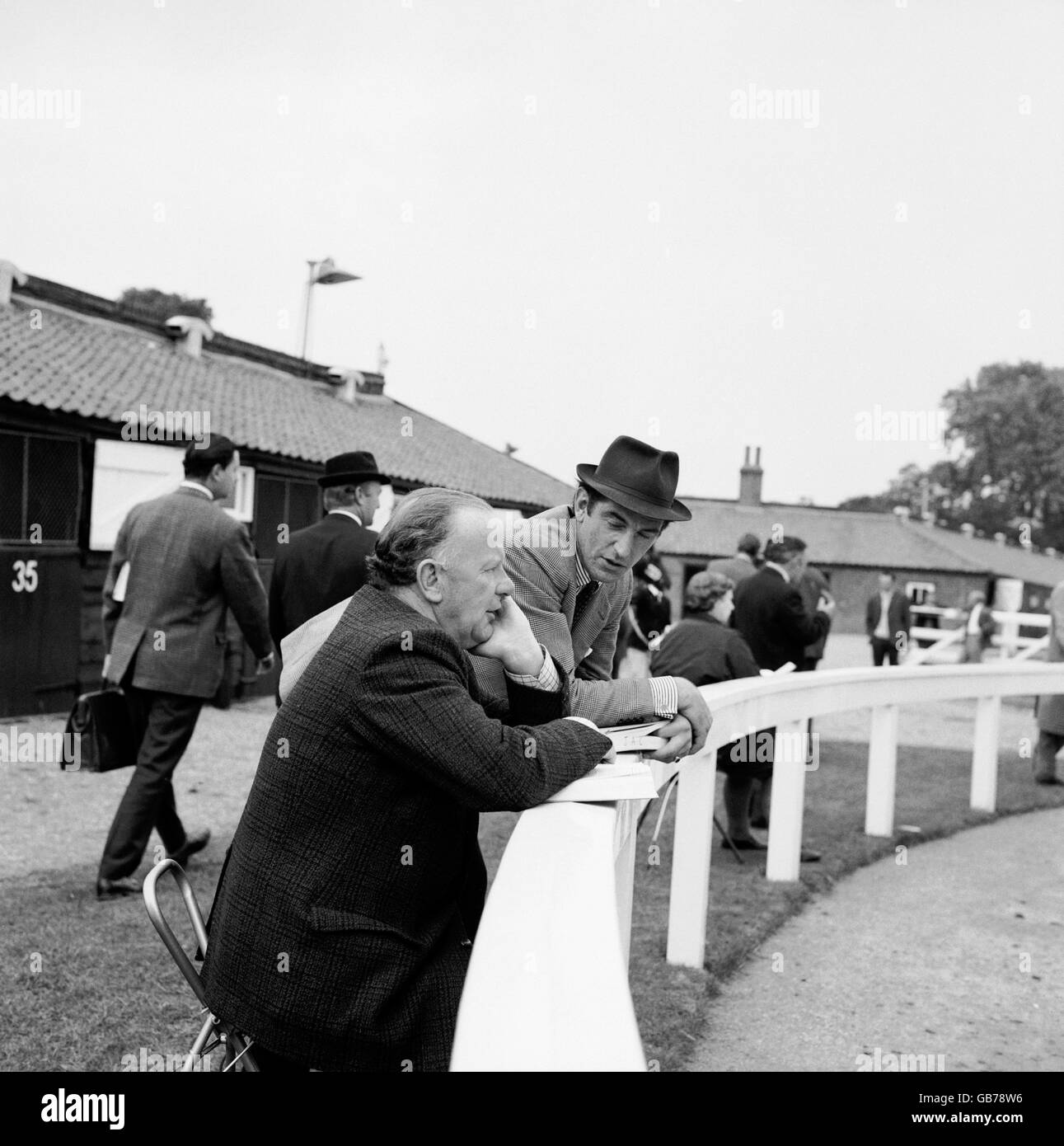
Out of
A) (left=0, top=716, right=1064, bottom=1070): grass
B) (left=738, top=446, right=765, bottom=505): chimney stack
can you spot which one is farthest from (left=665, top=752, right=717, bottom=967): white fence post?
(left=738, top=446, right=765, bottom=505): chimney stack

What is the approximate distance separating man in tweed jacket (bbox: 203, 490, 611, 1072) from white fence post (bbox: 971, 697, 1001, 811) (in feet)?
23.8

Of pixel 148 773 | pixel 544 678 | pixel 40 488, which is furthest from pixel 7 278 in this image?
pixel 544 678

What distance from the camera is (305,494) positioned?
1720 centimetres

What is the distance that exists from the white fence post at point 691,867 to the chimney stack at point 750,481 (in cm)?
5518

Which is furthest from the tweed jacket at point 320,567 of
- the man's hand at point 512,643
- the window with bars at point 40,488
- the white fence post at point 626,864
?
the window with bars at point 40,488

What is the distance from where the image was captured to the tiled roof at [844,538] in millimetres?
55000

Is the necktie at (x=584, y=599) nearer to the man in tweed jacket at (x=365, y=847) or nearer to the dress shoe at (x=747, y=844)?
the man in tweed jacket at (x=365, y=847)

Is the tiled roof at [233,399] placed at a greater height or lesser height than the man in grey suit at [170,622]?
greater

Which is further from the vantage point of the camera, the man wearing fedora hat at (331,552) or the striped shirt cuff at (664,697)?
the man wearing fedora hat at (331,552)

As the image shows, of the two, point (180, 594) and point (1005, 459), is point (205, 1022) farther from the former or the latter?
point (1005, 459)

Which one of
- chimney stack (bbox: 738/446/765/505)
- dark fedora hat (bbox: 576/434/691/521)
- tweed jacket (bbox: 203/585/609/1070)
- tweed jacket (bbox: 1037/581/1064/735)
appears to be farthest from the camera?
chimney stack (bbox: 738/446/765/505)

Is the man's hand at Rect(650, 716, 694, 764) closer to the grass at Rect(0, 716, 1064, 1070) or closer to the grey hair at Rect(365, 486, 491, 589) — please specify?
the grey hair at Rect(365, 486, 491, 589)

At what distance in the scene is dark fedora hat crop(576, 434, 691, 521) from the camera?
11.0ft
